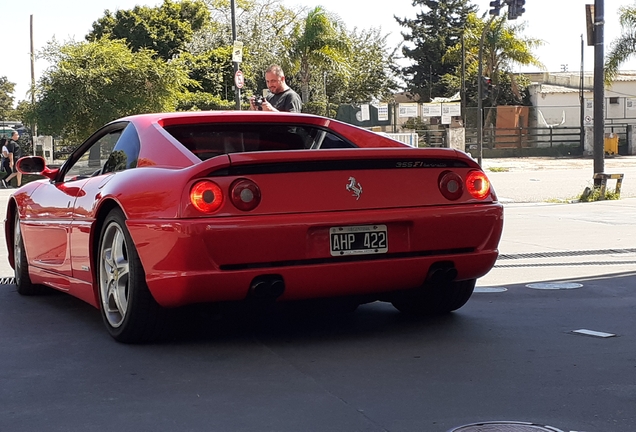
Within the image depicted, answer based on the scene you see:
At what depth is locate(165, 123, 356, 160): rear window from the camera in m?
5.72

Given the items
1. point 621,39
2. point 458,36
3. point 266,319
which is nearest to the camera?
point 266,319

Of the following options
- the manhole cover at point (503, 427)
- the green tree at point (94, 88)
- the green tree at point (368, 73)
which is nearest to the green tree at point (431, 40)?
the green tree at point (368, 73)

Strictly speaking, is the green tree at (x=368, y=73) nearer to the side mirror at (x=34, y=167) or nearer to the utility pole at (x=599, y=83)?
the utility pole at (x=599, y=83)

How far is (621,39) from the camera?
155 ft

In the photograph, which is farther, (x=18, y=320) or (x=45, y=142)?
(x=45, y=142)

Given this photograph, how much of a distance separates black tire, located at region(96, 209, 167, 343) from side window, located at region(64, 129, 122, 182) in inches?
26.8

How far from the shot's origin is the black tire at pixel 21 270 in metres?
7.05

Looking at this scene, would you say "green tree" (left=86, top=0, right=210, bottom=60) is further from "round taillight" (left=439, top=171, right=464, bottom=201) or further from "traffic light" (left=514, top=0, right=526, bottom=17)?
"round taillight" (left=439, top=171, right=464, bottom=201)

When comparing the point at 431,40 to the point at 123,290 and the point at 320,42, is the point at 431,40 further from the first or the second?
the point at 123,290

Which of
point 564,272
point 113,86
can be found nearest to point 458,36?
point 113,86

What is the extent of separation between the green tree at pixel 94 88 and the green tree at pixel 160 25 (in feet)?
76.0

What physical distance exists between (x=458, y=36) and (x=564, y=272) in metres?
66.6

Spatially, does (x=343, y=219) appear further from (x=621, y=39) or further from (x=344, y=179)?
(x=621, y=39)

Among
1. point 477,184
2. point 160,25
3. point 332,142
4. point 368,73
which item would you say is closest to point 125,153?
point 332,142
